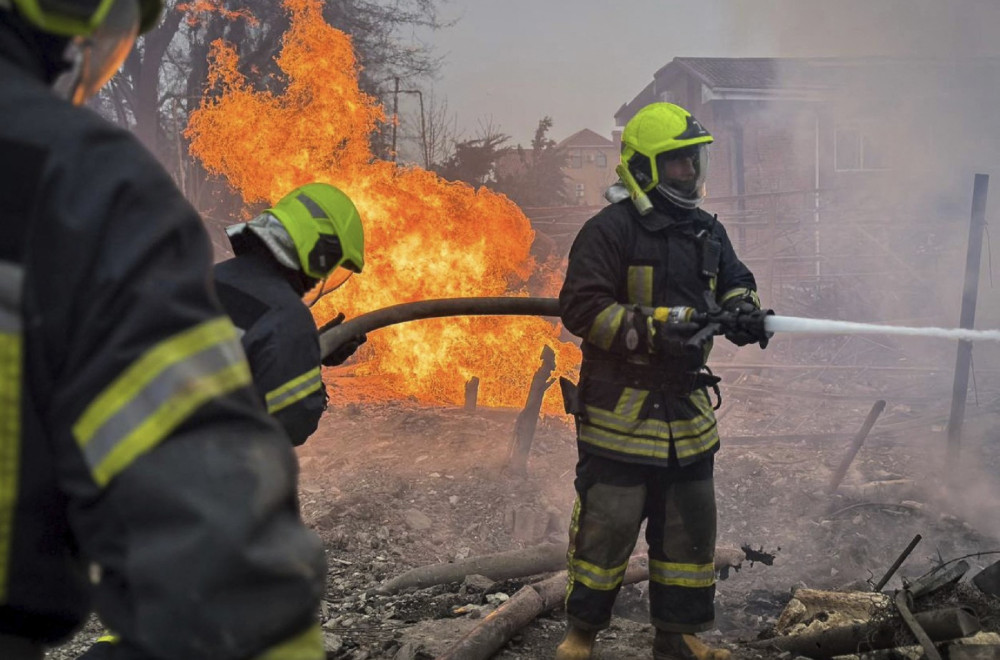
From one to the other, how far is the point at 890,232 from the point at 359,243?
17469 millimetres

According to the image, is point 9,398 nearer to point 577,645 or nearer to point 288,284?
point 288,284

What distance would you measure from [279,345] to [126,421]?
6.56 feet

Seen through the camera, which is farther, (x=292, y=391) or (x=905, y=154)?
(x=905, y=154)

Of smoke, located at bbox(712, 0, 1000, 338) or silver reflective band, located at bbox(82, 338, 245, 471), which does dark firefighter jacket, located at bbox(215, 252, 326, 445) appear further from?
smoke, located at bbox(712, 0, 1000, 338)

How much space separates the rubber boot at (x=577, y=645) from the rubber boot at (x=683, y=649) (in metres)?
0.31

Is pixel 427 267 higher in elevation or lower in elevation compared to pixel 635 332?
lower

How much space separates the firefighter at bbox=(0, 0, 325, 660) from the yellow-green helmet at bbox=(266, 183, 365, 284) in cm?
228

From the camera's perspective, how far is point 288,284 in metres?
3.22

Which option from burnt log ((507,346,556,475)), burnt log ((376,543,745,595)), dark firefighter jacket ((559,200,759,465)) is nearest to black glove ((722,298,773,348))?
dark firefighter jacket ((559,200,759,465))

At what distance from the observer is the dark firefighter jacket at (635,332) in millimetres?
3807

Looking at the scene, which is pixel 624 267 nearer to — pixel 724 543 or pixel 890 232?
pixel 724 543

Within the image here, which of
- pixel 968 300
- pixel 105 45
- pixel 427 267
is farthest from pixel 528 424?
pixel 105 45

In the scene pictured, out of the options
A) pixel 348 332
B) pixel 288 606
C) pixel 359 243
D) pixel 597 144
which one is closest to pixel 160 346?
pixel 288 606

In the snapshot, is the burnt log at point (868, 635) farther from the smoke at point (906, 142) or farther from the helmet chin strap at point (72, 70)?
the smoke at point (906, 142)
